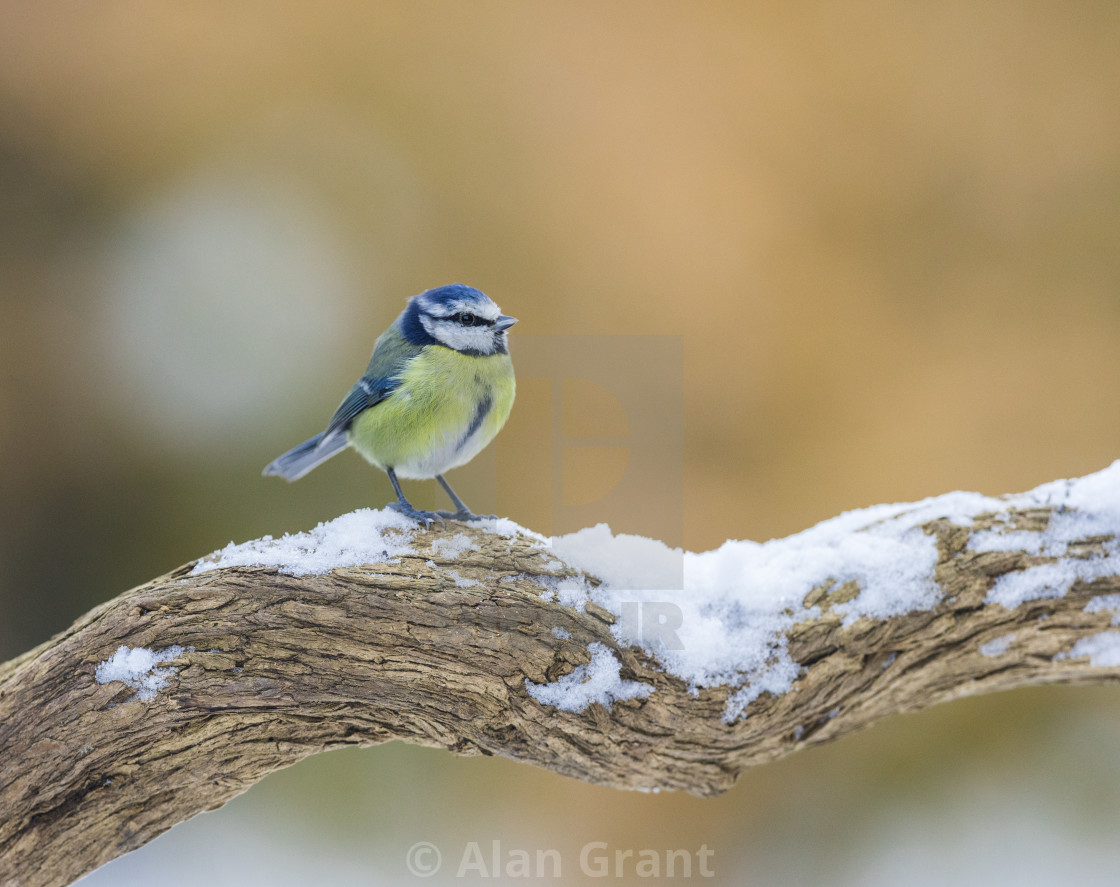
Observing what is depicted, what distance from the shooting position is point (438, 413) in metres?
1.86

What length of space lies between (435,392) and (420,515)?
282 mm

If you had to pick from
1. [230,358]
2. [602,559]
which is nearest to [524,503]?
[230,358]

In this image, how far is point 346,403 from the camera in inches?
79.9

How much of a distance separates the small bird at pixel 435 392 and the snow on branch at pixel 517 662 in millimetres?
339

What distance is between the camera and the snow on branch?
1.54 m

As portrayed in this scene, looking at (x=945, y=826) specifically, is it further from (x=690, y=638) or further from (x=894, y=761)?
(x=690, y=638)

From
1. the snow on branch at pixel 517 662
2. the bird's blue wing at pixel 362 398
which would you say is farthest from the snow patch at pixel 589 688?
the bird's blue wing at pixel 362 398

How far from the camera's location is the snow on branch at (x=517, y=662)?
5.05 ft

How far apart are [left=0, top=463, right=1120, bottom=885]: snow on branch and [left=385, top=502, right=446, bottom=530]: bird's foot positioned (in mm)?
163
